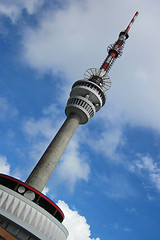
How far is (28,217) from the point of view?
1002 inches

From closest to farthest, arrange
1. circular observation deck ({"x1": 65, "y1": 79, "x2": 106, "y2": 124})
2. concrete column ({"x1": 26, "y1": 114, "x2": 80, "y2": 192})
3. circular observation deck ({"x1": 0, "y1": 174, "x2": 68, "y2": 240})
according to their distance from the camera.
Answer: circular observation deck ({"x1": 0, "y1": 174, "x2": 68, "y2": 240})
concrete column ({"x1": 26, "y1": 114, "x2": 80, "y2": 192})
circular observation deck ({"x1": 65, "y1": 79, "x2": 106, "y2": 124})

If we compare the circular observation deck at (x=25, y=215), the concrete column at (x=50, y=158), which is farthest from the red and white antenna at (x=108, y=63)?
the circular observation deck at (x=25, y=215)

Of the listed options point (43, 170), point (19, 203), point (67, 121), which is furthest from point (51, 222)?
point (67, 121)

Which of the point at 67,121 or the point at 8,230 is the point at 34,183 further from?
the point at 67,121

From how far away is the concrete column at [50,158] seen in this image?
112 feet

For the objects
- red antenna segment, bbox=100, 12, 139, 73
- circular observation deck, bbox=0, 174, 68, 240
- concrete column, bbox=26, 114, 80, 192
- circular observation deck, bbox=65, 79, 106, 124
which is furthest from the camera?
red antenna segment, bbox=100, 12, 139, 73

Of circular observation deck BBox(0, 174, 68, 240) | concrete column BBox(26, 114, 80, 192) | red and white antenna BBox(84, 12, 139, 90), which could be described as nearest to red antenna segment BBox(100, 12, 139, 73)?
red and white antenna BBox(84, 12, 139, 90)

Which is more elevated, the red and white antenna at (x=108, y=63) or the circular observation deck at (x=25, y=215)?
the red and white antenna at (x=108, y=63)

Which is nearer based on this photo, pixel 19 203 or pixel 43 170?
pixel 19 203

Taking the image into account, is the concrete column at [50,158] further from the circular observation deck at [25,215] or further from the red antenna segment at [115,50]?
the red antenna segment at [115,50]

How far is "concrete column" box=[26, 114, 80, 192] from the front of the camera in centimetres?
3414

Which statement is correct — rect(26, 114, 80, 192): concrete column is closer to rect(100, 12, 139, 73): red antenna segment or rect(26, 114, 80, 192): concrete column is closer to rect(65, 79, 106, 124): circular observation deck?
rect(65, 79, 106, 124): circular observation deck

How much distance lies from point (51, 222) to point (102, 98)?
32545 mm

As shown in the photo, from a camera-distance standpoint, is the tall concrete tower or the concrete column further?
the concrete column
